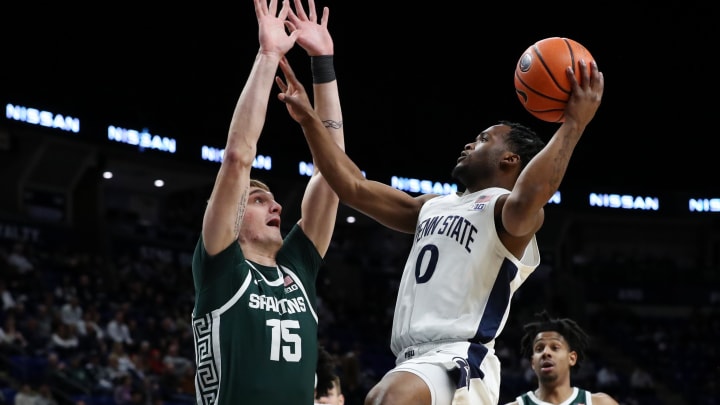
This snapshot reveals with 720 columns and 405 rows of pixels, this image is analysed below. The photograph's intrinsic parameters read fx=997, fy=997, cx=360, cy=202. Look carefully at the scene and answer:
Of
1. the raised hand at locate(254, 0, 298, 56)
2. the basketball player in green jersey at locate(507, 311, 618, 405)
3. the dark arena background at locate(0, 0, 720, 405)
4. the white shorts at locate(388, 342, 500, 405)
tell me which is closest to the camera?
the white shorts at locate(388, 342, 500, 405)

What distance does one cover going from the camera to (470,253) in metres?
4.31

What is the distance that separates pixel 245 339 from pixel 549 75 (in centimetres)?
171

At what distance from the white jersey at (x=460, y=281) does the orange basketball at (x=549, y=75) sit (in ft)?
1.39

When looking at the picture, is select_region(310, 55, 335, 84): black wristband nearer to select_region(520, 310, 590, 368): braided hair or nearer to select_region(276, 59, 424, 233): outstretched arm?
select_region(276, 59, 424, 233): outstretched arm

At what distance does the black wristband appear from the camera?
486 centimetres

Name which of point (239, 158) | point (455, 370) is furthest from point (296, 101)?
point (455, 370)

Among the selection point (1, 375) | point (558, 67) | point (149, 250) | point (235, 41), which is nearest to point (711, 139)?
point (235, 41)

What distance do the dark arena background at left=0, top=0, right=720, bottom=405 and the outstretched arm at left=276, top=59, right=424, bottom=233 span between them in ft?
37.7

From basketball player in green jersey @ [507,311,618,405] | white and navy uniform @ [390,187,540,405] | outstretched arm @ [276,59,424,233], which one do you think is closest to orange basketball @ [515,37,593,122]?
white and navy uniform @ [390,187,540,405]

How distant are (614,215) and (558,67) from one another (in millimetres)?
27578

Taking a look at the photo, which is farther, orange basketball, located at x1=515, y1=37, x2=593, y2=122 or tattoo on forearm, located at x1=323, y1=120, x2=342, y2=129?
tattoo on forearm, located at x1=323, y1=120, x2=342, y2=129

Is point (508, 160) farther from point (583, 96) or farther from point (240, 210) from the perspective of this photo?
point (240, 210)

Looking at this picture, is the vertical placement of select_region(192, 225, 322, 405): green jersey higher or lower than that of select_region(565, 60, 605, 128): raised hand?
lower

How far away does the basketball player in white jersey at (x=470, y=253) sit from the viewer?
13.4ft
